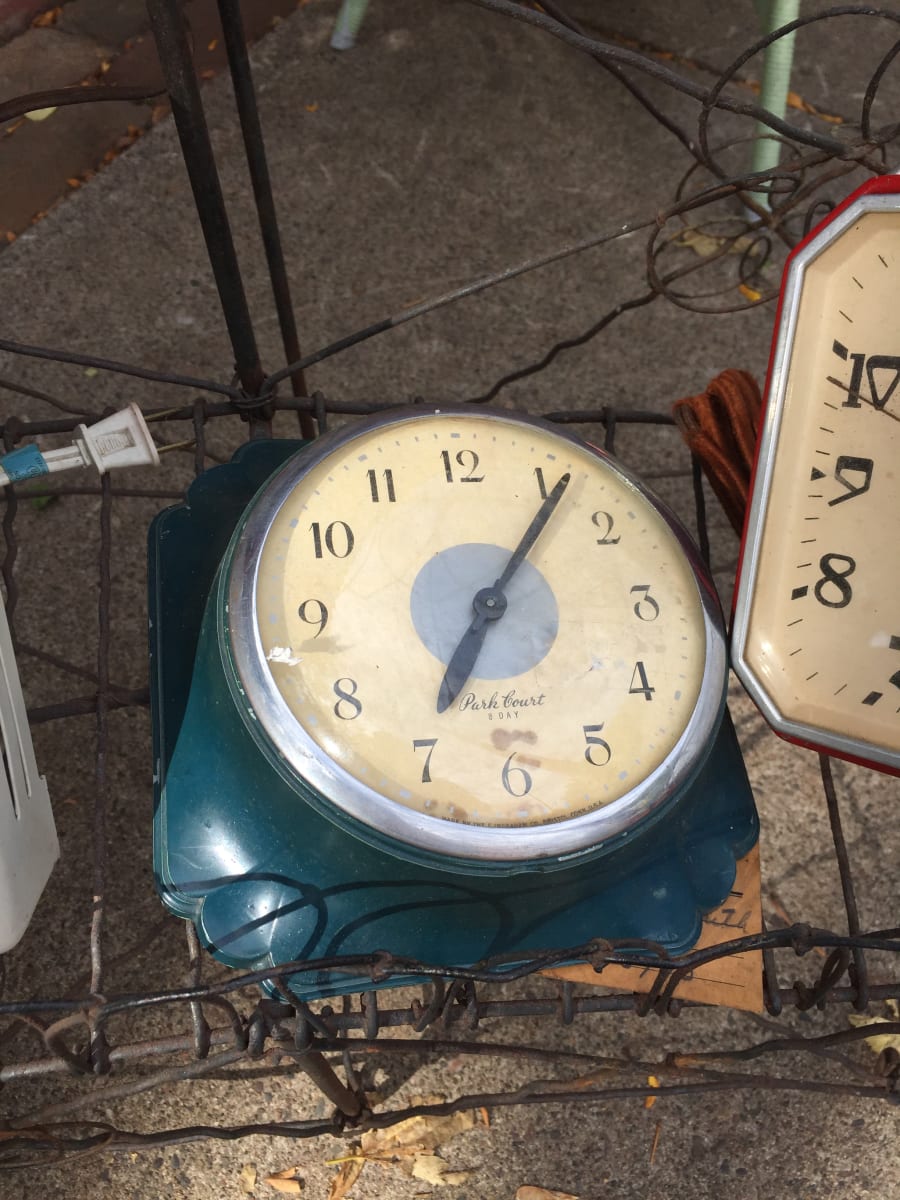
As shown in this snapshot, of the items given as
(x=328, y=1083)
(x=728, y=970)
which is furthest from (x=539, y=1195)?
(x=728, y=970)

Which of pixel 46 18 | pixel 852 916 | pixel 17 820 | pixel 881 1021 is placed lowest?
pixel 881 1021

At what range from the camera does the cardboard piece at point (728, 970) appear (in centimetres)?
131

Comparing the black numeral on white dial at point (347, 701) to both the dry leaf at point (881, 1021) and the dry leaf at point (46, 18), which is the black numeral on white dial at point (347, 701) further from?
the dry leaf at point (46, 18)

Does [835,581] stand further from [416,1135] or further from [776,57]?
[776,57]

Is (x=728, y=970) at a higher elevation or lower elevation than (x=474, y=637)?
lower

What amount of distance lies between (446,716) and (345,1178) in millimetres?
1144

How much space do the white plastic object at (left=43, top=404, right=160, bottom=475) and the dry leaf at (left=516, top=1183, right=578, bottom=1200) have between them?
1.38 meters

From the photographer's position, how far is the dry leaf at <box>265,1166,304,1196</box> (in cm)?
184

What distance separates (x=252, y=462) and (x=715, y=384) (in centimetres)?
63

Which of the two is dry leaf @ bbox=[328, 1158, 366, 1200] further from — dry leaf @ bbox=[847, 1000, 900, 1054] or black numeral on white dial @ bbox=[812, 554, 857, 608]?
black numeral on white dial @ bbox=[812, 554, 857, 608]

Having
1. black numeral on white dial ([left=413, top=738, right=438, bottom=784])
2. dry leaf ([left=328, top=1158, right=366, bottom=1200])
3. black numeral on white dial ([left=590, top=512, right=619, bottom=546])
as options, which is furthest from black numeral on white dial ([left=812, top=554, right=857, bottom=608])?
dry leaf ([left=328, top=1158, right=366, bottom=1200])

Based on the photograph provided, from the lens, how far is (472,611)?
1176 millimetres

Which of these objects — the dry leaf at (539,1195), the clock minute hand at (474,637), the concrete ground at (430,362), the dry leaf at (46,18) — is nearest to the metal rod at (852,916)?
the clock minute hand at (474,637)

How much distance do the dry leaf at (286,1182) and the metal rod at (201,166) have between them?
4.33 feet
